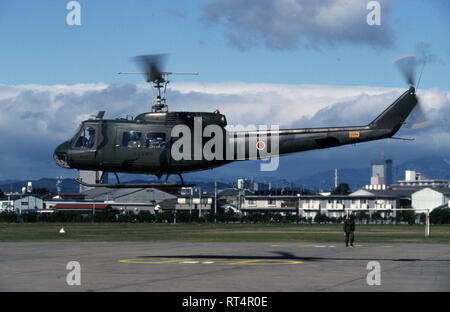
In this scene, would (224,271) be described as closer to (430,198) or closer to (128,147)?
(128,147)

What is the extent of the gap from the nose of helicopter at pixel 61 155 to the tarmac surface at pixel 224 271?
466 centimetres

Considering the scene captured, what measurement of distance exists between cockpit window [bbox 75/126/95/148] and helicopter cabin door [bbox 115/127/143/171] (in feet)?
3.87

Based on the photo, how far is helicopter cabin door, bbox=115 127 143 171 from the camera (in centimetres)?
2866

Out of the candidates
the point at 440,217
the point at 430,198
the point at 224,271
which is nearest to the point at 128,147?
the point at 224,271

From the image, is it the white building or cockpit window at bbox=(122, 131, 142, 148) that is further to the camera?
the white building

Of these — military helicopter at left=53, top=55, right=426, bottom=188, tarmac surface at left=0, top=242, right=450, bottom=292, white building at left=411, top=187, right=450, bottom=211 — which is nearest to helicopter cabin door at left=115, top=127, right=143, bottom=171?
military helicopter at left=53, top=55, right=426, bottom=188

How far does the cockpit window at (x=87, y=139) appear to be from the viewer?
29125 millimetres

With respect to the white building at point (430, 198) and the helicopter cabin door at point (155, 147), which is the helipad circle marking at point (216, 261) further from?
the white building at point (430, 198)

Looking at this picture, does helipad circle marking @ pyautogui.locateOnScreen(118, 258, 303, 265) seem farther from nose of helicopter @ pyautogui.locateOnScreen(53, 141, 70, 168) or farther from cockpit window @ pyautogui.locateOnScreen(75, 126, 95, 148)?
cockpit window @ pyautogui.locateOnScreen(75, 126, 95, 148)

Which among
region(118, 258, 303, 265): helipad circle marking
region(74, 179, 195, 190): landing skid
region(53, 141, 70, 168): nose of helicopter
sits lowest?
region(118, 258, 303, 265): helipad circle marking

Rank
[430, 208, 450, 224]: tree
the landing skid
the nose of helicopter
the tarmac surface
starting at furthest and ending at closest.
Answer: [430, 208, 450, 224]: tree
the nose of helicopter
the landing skid
the tarmac surface

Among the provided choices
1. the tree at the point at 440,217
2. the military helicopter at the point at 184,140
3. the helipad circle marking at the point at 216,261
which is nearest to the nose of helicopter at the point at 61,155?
the military helicopter at the point at 184,140

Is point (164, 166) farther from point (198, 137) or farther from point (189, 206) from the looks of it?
point (189, 206)

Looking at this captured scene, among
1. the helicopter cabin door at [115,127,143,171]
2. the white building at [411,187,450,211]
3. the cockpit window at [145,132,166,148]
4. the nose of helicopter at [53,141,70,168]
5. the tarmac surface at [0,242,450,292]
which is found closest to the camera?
the tarmac surface at [0,242,450,292]
